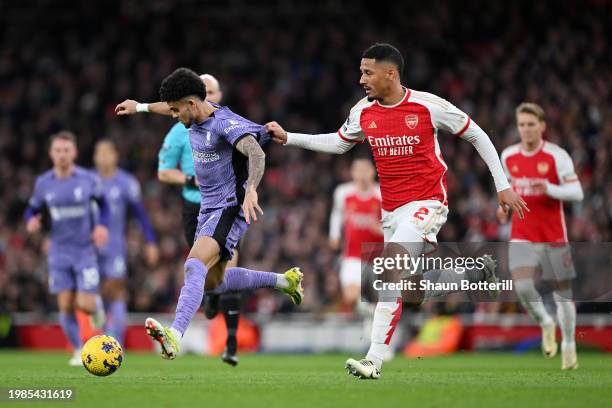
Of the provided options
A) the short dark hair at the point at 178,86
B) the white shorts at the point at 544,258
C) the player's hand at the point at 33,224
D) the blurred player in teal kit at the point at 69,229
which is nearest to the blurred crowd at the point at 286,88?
the white shorts at the point at 544,258

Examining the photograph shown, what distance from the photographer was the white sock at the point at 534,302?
10.8m

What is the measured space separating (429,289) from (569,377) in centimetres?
147

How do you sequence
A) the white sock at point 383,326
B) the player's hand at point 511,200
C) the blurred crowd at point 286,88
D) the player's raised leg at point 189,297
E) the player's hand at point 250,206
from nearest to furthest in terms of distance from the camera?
the player's raised leg at point 189,297
the player's hand at point 250,206
the white sock at point 383,326
the player's hand at point 511,200
the blurred crowd at point 286,88

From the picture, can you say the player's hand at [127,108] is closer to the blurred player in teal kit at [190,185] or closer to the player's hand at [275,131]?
the player's hand at [275,131]

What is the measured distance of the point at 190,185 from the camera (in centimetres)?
1057

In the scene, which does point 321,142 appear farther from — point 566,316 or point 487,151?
point 566,316

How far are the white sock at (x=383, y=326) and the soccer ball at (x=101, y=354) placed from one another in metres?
1.92

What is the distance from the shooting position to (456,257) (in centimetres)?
912

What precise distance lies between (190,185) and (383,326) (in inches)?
129

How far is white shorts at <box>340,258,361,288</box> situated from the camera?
14.9 metres

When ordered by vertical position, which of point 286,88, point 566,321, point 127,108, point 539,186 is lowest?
point 566,321

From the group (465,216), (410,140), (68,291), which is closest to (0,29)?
(465,216)

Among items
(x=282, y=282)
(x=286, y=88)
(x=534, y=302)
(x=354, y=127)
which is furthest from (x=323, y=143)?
(x=286, y=88)

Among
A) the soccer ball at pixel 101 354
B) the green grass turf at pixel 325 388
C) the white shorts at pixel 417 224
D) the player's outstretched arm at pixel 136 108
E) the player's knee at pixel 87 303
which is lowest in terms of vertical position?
the green grass turf at pixel 325 388
